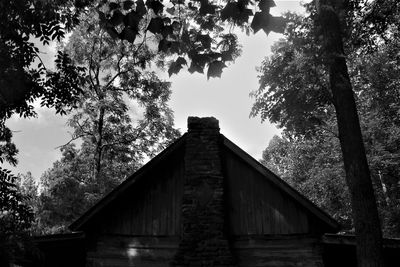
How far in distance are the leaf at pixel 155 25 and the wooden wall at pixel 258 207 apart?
7.35m

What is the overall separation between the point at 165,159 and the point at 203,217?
218 centimetres

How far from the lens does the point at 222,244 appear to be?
943 centimetres

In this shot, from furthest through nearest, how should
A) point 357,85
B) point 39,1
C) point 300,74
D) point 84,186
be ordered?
1. point 357,85
2. point 84,186
3. point 300,74
4. point 39,1

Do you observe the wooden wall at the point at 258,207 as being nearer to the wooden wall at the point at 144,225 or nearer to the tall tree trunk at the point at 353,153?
the wooden wall at the point at 144,225

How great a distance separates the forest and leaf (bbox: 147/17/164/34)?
0.4 inches

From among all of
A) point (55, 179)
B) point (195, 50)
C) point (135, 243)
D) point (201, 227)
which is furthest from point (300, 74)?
point (55, 179)

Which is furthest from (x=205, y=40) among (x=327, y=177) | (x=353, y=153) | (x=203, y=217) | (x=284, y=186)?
(x=327, y=177)

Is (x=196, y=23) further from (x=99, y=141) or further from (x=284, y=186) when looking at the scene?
(x=99, y=141)

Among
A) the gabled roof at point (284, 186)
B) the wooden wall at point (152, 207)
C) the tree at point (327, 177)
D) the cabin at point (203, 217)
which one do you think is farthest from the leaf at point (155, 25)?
the tree at point (327, 177)

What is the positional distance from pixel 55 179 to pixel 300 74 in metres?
13.4

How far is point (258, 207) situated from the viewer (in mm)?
10188

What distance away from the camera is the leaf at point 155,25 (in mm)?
3699

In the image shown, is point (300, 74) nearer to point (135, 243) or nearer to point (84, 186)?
point (135, 243)

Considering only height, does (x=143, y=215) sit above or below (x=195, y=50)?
below
